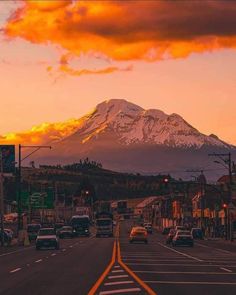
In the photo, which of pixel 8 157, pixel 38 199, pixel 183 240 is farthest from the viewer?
pixel 38 199

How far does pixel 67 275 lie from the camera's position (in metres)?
30.8

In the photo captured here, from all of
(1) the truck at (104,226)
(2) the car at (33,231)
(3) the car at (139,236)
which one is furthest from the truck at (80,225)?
(3) the car at (139,236)

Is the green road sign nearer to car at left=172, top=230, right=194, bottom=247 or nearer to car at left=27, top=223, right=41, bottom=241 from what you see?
car at left=27, top=223, right=41, bottom=241

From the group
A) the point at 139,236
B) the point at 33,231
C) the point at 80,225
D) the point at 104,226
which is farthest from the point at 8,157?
the point at 104,226

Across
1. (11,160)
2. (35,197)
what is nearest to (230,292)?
(11,160)

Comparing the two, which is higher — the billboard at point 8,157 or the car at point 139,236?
the billboard at point 8,157

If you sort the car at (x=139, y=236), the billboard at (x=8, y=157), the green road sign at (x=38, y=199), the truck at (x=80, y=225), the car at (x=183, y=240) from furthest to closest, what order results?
the green road sign at (x=38, y=199) < the truck at (x=80, y=225) < the billboard at (x=8, y=157) < the car at (x=139, y=236) < the car at (x=183, y=240)

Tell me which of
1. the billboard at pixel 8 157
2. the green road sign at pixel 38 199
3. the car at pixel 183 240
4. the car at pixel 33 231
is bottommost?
the car at pixel 183 240

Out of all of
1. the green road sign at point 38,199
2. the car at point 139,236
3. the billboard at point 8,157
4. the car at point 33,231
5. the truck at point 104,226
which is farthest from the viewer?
the green road sign at point 38,199

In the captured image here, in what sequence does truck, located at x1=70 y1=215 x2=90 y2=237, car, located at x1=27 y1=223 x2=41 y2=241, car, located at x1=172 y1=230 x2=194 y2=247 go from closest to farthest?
1. car, located at x1=172 y1=230 x2=194 y2=247
2. car, located at x1=27 y1=223 x2=41 y2=241
3. truck, located at x1=70 y1=215 x2=90 y2=237

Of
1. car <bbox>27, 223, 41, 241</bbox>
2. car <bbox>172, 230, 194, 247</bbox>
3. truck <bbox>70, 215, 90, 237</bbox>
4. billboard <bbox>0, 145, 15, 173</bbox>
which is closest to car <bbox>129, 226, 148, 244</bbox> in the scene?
car <bbox>172, 230, 194, 247</bbox>

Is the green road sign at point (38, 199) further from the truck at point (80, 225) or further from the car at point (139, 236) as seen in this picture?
the car at point (139, 236)

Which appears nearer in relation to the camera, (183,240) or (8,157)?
(183,240)

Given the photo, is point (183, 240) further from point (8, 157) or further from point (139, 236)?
point (8, 157)
